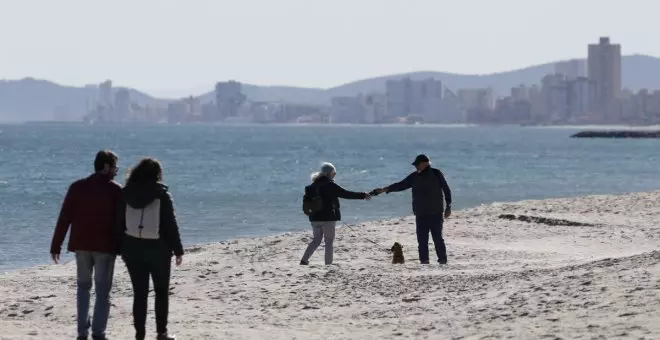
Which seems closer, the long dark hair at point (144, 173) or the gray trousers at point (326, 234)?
the long dark hair at point (144, 173)

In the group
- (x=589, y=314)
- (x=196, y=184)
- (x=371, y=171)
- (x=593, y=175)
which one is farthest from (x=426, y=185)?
(x=371, y=171)

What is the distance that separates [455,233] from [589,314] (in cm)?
1188

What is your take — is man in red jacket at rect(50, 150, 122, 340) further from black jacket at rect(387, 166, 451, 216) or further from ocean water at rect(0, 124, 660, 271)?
ocean water at rect(0, 124, 660, 271)

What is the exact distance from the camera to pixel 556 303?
11227 mm

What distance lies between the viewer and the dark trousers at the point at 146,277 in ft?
31.7

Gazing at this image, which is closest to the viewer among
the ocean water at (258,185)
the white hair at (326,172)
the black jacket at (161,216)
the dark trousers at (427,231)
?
the black jacket at (161,216)

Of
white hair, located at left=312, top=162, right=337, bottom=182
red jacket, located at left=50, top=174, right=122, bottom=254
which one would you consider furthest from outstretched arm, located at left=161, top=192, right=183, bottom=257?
white hair, located at left=312, top=162, right=337, bottom=182

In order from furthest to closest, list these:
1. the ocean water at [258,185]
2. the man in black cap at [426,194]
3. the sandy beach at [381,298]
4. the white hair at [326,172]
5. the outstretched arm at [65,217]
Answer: the ocean water at [258,185]
the man in black cap at [426,194]
the white hair at [326,172]
the sandy beach at [381,298]
the outstretched arm at [65,217]

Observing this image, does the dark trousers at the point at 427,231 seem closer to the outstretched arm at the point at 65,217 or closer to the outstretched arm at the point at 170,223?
the outstretched arm at the point at 170,223

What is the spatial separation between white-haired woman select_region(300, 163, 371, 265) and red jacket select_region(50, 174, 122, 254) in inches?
202

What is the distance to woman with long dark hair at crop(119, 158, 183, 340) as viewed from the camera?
31.2 ft

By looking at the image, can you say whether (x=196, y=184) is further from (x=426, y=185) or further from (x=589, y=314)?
(x=589, y=314)

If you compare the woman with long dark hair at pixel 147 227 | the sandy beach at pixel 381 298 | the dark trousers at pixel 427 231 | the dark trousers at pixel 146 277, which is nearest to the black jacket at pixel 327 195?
the sandy beach at pixel 381 298

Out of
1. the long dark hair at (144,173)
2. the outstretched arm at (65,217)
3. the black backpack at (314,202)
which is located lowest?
the black backpack at (314,202)
